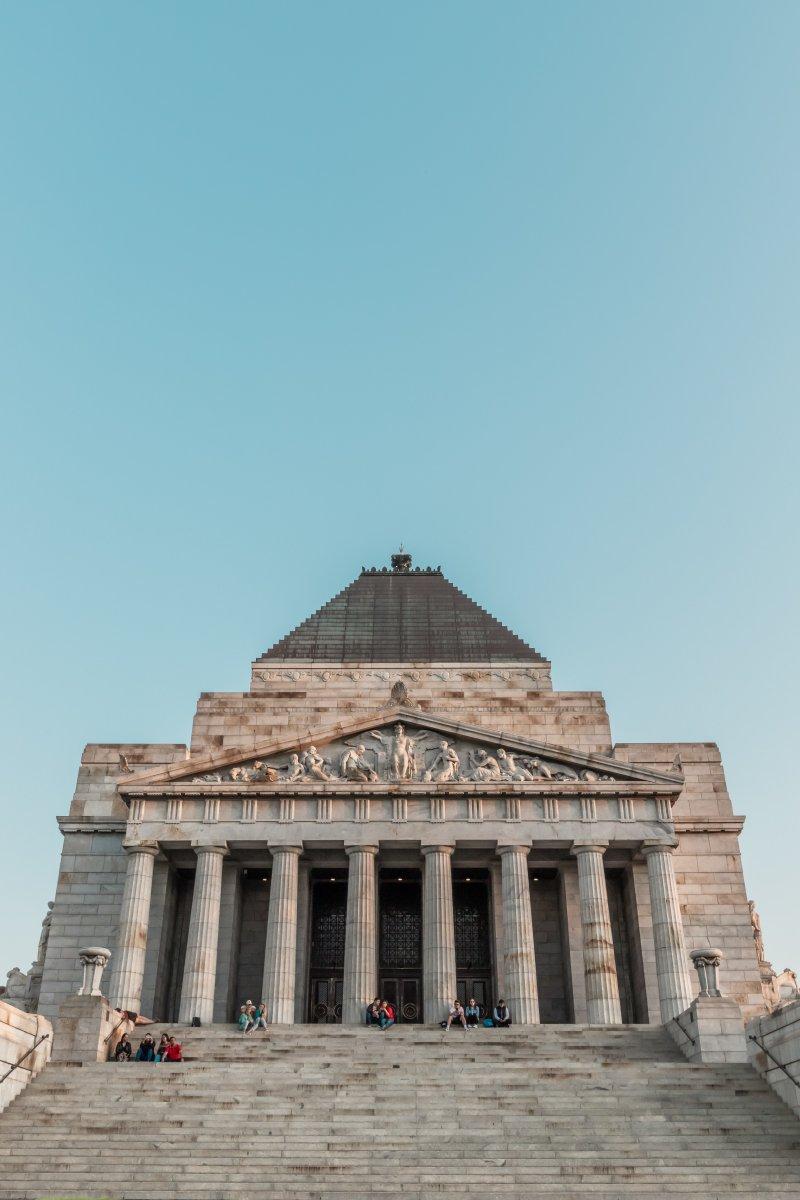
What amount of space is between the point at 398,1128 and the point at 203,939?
1480cm

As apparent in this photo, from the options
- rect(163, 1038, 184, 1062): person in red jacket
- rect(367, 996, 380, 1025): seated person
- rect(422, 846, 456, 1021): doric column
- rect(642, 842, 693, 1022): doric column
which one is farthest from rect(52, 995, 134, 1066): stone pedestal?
rect(642, 842, 693, 1022): doric column

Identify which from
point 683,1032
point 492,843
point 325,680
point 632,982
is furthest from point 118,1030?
point 325,680

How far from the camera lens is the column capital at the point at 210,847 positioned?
37.5 metres

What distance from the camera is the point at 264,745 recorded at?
128ft

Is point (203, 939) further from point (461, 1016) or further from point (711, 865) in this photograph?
point (711, 865)

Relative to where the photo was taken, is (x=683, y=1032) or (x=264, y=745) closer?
(x=683, y=1032)

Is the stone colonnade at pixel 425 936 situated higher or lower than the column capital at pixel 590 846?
lower

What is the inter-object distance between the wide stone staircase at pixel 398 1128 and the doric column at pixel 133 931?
6748 millimetres

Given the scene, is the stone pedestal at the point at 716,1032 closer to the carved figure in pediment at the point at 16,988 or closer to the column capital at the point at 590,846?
the column capital at the point at 590,846

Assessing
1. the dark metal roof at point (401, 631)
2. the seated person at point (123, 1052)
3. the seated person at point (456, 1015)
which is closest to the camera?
the seated person at point (123, 1052)

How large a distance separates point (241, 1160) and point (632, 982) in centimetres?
2126

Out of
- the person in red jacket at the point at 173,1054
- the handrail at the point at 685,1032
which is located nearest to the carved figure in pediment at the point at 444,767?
the handrail at the point at 685,1032

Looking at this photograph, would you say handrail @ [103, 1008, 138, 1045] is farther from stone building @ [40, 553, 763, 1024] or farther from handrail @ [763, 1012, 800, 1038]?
handrail @ [763, 1012, 800, 1038]

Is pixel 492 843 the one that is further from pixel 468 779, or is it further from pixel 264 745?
pixel 264 745
